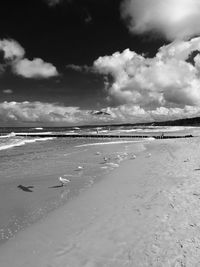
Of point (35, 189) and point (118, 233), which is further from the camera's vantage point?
point (35, 189)

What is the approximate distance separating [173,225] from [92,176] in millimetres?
8474

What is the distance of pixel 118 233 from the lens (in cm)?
725

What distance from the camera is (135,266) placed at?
5602 mm

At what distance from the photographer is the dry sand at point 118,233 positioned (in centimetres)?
597

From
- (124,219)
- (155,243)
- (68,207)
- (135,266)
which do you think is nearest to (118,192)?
(68,207)

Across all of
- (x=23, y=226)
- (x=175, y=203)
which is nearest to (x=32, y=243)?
(x=23, y=226)

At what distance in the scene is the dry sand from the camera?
5.97 m

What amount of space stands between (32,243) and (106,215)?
2598 mm

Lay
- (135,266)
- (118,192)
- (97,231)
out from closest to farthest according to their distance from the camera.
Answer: (135,266) < (97,231) < (118,192)

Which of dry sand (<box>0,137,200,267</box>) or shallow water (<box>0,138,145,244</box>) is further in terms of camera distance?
shallow water (<box>0,138,145,244</box>)

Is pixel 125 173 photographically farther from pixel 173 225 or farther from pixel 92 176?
pixel 173 225

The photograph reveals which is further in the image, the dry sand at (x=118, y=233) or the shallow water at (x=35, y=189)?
the shallow water at (x=35, y=189)

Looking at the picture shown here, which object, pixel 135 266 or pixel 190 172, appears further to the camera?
pixel 190 172

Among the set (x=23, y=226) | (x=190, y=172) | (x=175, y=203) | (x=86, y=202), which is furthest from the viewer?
(x=190, y=172)
